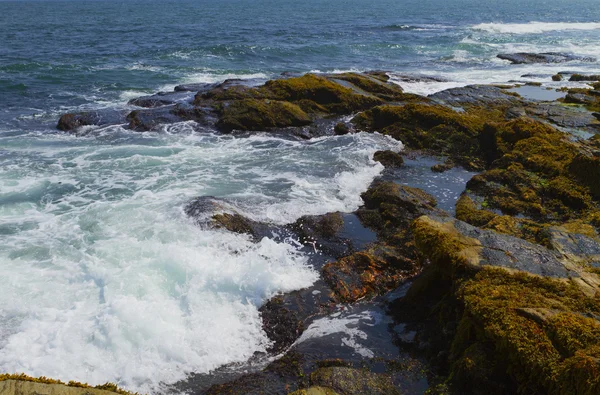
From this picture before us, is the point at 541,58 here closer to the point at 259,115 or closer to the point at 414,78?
the point at 414,78

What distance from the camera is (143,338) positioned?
785 cm

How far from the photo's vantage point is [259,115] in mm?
20484

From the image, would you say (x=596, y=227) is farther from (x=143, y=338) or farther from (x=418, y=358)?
(x=143, y=338)

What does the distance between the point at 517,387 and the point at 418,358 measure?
1667 millimetres

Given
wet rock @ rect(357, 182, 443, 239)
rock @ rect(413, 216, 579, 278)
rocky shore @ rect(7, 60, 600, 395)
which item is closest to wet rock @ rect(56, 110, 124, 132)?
rocky shore @ rect(7, 60, 600, 395)

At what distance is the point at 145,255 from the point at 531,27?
7907 centimetres

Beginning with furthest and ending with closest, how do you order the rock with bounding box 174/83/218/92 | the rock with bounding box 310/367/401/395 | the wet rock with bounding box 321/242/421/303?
1. the rock with bounding box 174/83/218/92
2. the wet rock with bounding box 321/242/421/303
3. the rock with bounding box 310/367/401/395

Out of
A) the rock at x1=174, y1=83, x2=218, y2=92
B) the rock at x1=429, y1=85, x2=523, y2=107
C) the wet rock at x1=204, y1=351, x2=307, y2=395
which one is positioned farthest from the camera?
the rock at x1=174, y1=83, x2=218, y2=92

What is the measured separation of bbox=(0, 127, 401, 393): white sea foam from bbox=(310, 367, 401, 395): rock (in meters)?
1.61

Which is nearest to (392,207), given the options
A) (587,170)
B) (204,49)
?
(587,170)

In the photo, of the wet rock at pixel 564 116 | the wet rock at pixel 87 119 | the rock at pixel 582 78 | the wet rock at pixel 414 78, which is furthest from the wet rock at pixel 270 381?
the rock at pixel 582 78

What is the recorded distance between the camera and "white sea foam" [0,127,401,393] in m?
7.62

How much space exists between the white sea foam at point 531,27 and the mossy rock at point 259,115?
187 ft

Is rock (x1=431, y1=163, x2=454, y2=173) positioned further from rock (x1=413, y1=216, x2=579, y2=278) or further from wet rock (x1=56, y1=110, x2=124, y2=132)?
wet rock (x1=56, y1=110, x2=124, y2=132)
